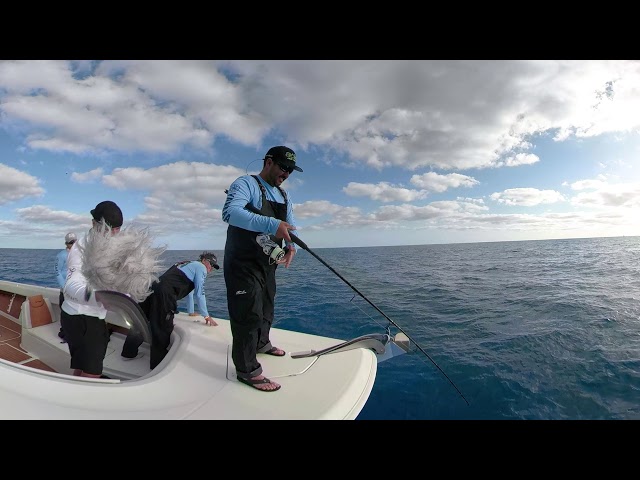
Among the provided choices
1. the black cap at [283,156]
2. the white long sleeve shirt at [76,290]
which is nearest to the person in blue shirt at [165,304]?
the white long sleeve shirt at [76,290]

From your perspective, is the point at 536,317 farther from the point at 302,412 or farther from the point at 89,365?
the point at 89,365

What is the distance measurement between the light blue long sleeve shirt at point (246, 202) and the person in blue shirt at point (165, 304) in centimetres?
151

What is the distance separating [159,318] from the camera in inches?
115

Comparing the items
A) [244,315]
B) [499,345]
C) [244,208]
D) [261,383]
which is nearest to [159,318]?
[244,315]

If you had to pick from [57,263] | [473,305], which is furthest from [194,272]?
[473,305]

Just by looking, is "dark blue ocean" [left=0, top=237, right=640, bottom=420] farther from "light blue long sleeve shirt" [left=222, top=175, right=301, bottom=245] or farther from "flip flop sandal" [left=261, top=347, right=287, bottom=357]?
"flip flop sandal" [left=261, top=347, right=287, bottom=357]

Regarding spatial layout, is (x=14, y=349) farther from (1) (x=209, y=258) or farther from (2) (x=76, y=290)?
(1) (x=209, y=258)

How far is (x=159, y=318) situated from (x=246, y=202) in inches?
74.1

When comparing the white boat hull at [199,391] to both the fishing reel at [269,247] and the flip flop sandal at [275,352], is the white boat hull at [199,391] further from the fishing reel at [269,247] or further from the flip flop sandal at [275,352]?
the fishing reel at [269,247]

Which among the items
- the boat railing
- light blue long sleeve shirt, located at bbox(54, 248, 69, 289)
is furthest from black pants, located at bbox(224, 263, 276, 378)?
light blue long sleeve shirt, located at bbox(54, 248, 69, 289)

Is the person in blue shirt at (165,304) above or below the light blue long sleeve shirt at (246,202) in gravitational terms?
below

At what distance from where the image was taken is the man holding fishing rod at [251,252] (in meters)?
2.04

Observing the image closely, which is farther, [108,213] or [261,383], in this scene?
[108,213]

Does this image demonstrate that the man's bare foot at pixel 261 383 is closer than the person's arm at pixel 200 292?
Yes
